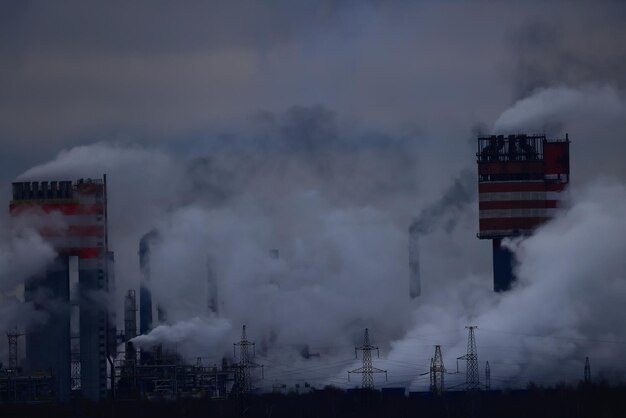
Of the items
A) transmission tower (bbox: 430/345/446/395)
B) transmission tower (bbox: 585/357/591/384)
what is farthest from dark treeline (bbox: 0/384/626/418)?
transmission tower (bbox: 585/357/591/384)

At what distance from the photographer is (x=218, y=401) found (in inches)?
2397

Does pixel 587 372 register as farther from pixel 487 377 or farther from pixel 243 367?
pixel 243 367

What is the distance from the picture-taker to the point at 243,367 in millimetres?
58969

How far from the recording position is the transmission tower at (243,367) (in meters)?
59.2

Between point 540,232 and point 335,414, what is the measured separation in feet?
47.6

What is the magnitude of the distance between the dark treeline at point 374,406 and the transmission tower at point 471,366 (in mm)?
468

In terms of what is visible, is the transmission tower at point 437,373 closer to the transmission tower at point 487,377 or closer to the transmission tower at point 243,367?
the transmission tower at point 487,377

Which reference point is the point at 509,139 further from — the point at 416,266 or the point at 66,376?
the point at 66,376

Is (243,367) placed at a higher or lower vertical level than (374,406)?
higher

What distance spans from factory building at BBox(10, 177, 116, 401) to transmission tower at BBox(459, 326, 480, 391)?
44.9ft

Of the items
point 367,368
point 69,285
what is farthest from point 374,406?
point 69,285

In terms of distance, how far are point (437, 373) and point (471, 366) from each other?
3.34 m

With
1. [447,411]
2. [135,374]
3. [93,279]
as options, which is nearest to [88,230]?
[93,279]

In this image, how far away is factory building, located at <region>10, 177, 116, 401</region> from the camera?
6334 cm
